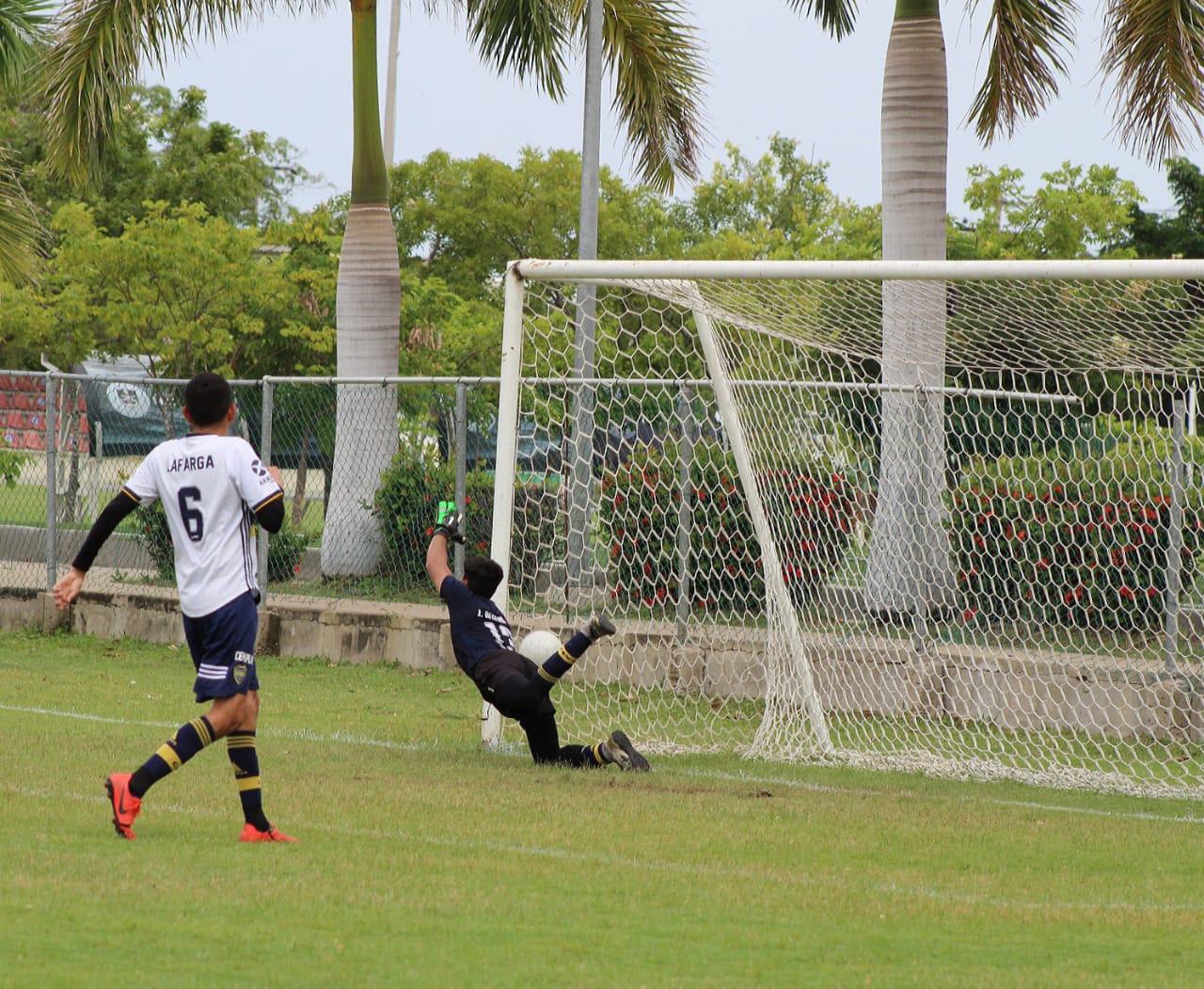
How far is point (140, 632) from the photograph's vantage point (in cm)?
1641

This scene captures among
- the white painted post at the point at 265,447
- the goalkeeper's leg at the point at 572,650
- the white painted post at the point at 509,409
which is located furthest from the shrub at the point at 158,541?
the goalkeeper's leg at the point at 572,650

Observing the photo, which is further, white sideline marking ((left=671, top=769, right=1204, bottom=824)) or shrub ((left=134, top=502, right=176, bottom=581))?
shrub ((left=134, top=502, right=176, bottom=581))

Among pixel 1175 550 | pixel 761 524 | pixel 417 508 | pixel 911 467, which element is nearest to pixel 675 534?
pixel 911 467

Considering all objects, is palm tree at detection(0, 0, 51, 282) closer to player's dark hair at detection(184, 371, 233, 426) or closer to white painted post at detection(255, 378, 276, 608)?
white painted post at detection(255, 378, 276, 608)

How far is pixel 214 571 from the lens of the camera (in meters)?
7.33

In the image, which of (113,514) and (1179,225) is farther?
(1179,225)

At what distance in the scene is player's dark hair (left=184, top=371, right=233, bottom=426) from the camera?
741cm

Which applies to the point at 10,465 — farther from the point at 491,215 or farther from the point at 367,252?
the point at 491,215

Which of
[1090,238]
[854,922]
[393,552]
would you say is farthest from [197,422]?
[1090,238]

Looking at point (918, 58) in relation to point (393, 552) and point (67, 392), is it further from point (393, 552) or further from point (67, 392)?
point (67, 392)

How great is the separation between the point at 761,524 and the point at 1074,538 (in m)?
2.65

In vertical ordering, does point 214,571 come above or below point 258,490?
below

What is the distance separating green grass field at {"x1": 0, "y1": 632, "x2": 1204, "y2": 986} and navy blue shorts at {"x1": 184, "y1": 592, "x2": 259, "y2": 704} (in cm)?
64

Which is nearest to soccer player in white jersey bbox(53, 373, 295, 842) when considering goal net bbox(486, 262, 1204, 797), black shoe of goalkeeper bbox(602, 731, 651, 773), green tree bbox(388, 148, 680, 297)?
black shoe of goalkeeper bbox(602, 731, 651, 773)
